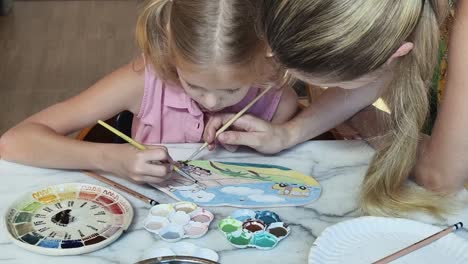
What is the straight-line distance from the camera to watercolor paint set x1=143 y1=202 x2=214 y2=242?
967 millimetres

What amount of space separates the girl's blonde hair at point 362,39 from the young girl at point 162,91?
7.3 inches

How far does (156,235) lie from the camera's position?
3.19 feet

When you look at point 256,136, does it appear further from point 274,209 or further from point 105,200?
point 105,200

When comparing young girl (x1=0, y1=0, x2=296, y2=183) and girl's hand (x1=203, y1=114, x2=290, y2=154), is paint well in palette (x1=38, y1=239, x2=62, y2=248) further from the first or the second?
girl's hand (x1=203, y1=114, x2=290, y2=154)

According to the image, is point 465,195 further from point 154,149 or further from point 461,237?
point 154,149

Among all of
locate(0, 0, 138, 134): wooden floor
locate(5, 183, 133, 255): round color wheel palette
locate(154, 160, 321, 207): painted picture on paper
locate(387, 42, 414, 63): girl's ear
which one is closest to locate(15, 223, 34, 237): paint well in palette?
locate(5, 183, 133, 255): round color wheel palette

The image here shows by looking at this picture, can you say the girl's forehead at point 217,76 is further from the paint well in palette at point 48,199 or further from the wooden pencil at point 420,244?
the wooden pencil at point 420,244

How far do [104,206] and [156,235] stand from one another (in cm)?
11

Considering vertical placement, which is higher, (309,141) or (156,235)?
(309,141)

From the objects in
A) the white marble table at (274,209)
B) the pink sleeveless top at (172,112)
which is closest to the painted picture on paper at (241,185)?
the white marble table at (274,209)

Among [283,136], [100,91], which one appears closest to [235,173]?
[283,136]

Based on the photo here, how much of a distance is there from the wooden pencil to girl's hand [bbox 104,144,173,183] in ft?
1.25

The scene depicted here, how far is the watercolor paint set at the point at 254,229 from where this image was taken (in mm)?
953

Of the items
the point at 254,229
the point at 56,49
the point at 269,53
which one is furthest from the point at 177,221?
the point at 56,49
